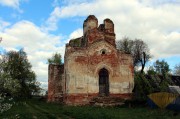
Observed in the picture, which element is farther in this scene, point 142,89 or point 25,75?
point 25,75

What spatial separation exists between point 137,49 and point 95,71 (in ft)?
113

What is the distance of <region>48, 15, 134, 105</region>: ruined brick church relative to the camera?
106ft

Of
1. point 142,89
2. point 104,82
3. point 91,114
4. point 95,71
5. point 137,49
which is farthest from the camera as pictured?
point 137,49

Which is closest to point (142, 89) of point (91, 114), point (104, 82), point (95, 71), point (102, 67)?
point (104, 82)

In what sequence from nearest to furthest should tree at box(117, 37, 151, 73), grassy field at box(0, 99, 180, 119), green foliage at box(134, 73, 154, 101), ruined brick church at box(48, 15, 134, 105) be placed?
grassy field at box(0, 99, 180, 119)
ruined brick church at box(48, 15, 134, 105)
green foliage at box(134, 73, 154, 101)
tree at box(117, 37, 151, 73)

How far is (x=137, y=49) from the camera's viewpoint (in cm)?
6612

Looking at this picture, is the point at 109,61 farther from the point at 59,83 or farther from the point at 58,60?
the point at 58,60

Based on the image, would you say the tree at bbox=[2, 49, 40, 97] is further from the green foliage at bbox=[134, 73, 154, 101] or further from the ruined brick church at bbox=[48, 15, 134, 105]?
the green foliage at bbox=[134, 73, 154, 101]

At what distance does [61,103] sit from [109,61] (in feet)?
23.1

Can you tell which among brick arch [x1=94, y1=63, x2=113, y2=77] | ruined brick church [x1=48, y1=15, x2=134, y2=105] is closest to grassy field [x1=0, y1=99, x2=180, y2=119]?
ruined brick church [x1=48, y1=15, x2=134, y2=105]

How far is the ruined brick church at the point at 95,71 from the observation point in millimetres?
32438

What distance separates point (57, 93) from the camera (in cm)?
3675

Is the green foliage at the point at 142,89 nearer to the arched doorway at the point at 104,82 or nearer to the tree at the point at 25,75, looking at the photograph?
the arched doorway at the point at 104,82

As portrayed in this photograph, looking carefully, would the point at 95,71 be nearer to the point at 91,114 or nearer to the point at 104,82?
the point at 104,82
